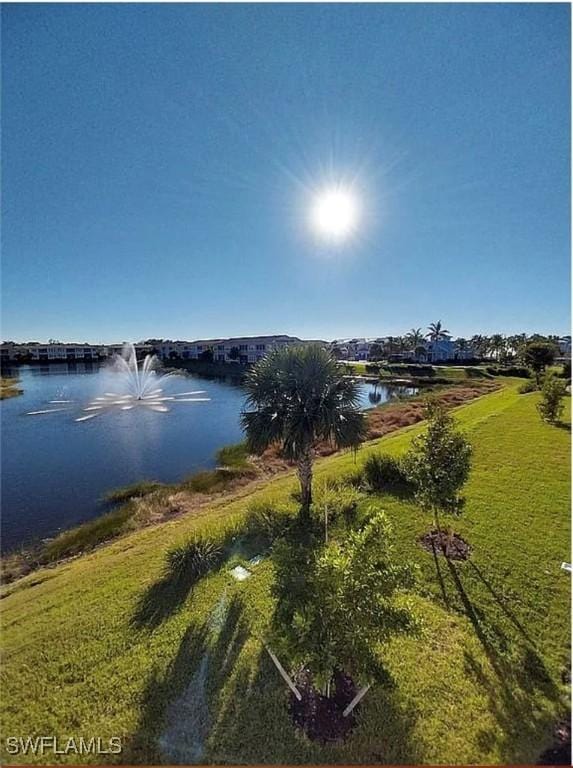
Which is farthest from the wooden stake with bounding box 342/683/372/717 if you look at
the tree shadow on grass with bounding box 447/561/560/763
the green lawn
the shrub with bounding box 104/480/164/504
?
the shrub with bounding box 104/480/164/504

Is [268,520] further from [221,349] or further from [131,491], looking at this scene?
[221,349]

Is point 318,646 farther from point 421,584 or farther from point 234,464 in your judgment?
point 234,464

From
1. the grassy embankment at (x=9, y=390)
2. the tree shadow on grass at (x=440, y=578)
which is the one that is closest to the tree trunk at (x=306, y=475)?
the tree shadow on grass at (x=440, y=578)

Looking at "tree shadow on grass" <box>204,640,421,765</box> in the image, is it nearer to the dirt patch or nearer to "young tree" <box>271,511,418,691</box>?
"young tree" <box>271,511,418,691</box>

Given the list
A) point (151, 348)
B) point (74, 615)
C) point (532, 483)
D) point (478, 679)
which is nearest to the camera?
point (478, 679)

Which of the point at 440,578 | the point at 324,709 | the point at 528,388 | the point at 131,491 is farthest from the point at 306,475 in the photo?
the point at 528,388

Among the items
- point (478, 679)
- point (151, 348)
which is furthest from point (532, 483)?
point (151, 348)
